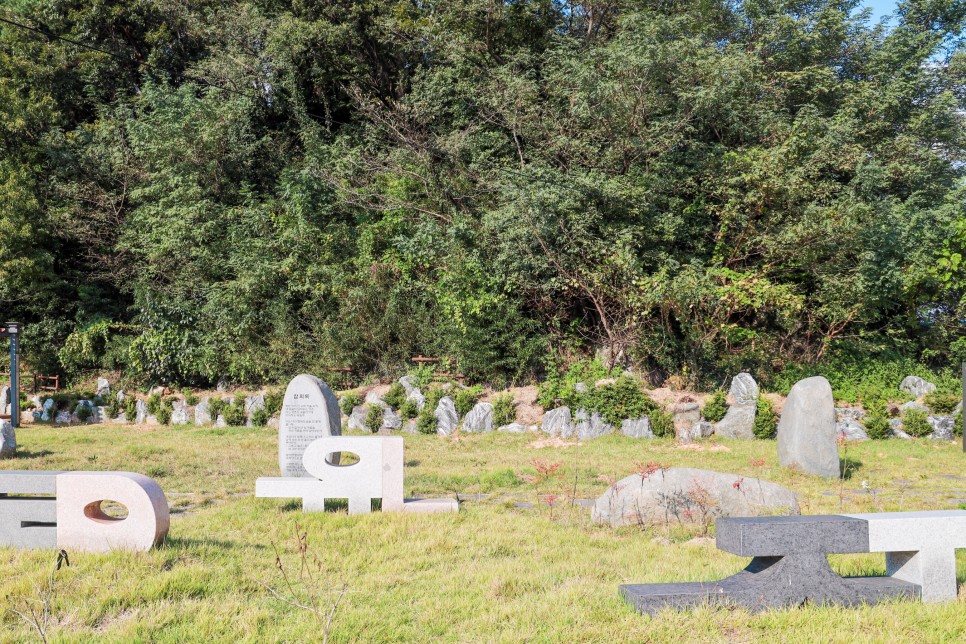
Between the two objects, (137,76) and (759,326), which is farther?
(137,76)

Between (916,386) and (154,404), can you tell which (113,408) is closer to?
(154,404)

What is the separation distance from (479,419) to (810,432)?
6.07m

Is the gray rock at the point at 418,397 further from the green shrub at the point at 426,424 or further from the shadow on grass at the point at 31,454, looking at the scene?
the shadow on grass at the point at 31,454

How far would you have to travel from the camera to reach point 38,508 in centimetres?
485

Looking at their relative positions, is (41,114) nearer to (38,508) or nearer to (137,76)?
(137,76)

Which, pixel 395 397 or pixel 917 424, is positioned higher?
pixel 395 397

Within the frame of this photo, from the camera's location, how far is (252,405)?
14.8m

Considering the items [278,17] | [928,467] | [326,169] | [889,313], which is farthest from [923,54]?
[278,17]

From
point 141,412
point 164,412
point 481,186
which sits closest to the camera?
point 164,412

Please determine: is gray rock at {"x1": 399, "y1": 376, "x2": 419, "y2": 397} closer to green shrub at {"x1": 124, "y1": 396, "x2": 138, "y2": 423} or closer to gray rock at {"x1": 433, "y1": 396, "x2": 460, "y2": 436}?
gray rock at {"x1": 433, "y1": 396, "x2": 460, "y2": 436}

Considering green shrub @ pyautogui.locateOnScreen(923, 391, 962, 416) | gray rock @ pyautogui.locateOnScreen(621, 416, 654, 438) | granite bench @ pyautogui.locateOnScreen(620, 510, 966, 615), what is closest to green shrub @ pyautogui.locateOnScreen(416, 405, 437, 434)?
gray rock @ pyautogui.locateOnScreen(621, 416, 654, 438)

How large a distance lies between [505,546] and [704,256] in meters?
11.0

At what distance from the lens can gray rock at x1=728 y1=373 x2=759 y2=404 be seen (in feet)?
38.9

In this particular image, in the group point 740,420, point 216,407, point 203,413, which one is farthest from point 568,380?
point 203,413
